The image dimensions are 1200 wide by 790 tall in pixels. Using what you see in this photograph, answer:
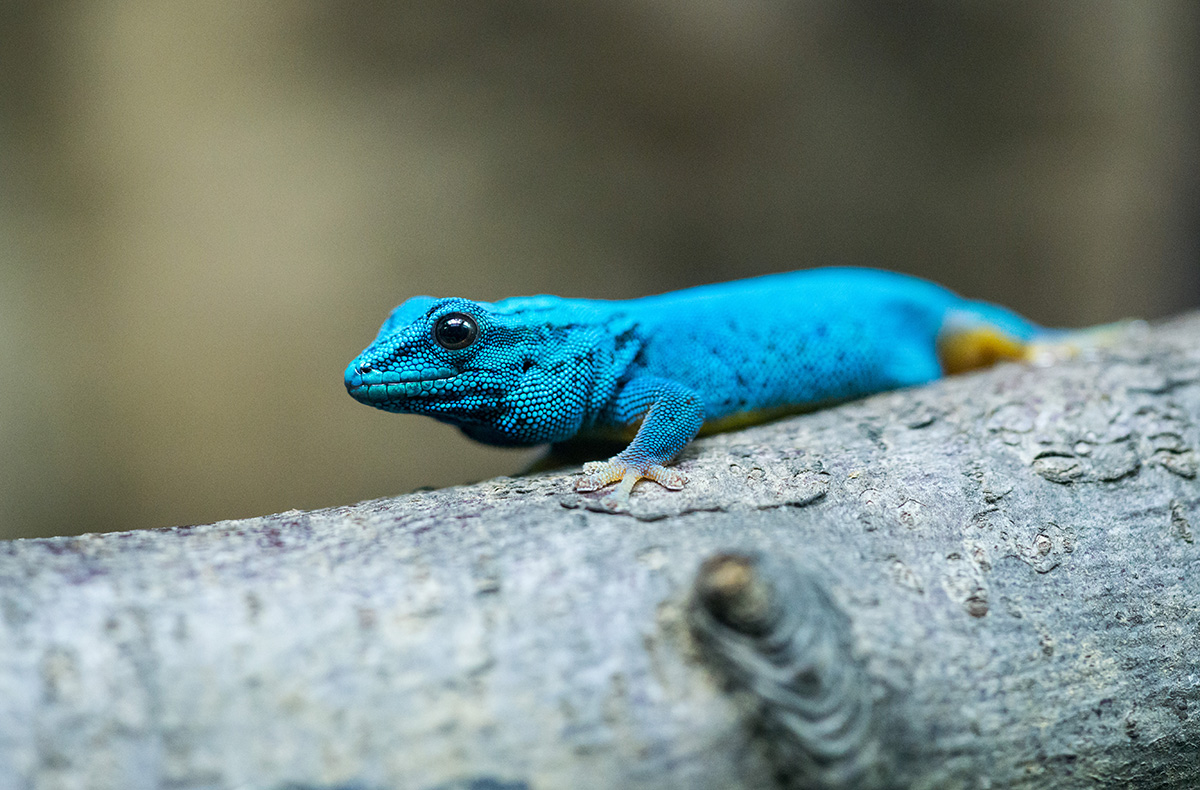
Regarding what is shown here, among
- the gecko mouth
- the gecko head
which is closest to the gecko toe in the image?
the gecko head

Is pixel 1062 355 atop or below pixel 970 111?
below

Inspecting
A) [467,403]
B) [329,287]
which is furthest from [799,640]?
[329,287]

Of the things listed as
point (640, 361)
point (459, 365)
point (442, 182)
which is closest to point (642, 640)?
point (459, 365)

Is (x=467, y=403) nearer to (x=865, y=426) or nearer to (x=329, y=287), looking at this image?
(x=865, y=426)

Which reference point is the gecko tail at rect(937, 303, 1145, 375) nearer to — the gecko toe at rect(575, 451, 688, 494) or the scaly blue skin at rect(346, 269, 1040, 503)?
the scaly blue skin at rect(346, 269, 1040, 503)

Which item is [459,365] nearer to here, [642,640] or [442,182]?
[642,640]

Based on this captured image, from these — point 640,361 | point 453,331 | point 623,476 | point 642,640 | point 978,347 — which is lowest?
point 642,640

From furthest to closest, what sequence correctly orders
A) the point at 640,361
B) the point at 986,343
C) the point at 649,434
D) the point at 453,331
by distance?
the point at 986,343, the point at 640,361, the point at 453,331, the point at 649,434
